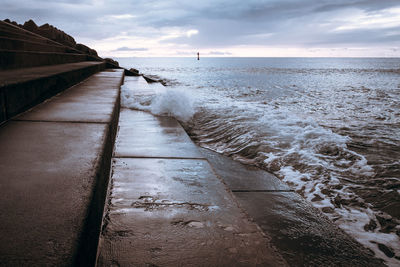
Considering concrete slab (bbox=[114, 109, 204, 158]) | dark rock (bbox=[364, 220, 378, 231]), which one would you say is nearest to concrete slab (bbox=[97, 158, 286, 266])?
concrete slab (bbox=[114, 109, 204, 158])

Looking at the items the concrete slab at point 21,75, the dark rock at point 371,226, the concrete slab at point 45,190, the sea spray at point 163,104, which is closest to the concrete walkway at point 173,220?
the concrete slab at point 45,190

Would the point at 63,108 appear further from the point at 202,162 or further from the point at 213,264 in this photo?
the point at 213,264

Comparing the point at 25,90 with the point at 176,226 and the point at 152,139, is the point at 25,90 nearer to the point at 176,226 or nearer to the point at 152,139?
the point at 152,139

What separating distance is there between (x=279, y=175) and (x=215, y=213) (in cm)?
144

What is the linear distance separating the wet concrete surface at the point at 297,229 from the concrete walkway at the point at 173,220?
0.42m

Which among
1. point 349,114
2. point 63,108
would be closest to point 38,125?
point 63,108

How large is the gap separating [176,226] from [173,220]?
41 mm

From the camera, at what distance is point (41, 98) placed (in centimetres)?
222

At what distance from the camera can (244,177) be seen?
7.11 feet

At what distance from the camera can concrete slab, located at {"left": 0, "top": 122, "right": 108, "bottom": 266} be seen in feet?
1.99

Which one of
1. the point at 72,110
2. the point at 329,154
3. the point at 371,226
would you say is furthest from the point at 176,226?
the point at 329,154

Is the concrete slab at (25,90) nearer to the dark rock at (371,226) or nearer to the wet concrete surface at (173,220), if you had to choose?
the wet concrete surface at (173,220)

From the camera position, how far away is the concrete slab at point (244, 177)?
1.98 meters

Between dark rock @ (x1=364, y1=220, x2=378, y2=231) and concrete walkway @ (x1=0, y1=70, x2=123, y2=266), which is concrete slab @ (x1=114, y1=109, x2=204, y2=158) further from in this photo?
dark rock @ (x1=364, y1=220, x2=378, y2=231)
